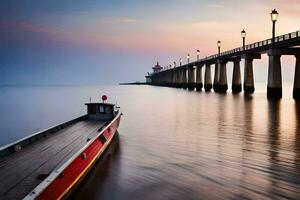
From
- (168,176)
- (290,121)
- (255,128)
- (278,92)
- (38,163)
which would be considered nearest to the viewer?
(38,163)

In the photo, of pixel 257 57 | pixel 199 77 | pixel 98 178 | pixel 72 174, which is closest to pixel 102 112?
pixel 98 178

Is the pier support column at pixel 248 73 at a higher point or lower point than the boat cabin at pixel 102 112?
higher

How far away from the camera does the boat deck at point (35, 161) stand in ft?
27.2

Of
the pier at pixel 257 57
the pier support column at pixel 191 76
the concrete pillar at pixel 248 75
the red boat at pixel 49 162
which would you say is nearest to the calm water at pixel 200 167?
the red boat at pixel 49 162

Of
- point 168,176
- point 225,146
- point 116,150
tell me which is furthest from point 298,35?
point 168,176

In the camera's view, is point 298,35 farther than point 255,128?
Yes

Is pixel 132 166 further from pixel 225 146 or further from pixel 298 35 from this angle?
pixel 298 35

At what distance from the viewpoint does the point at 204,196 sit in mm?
9758

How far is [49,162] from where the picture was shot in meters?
11.0

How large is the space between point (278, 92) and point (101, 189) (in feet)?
169

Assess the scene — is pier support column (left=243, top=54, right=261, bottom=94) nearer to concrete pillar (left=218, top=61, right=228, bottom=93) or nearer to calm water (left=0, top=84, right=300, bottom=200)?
concrete pillar (left=218, top=61, right=228, bottom=93)

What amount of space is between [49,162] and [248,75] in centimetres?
6641

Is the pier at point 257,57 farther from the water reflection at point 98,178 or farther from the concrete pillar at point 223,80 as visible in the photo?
the water reflection at point 98,178

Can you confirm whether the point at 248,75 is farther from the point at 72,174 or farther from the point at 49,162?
the point at 72,174
